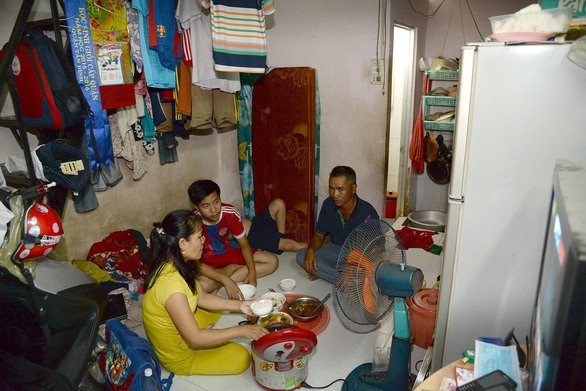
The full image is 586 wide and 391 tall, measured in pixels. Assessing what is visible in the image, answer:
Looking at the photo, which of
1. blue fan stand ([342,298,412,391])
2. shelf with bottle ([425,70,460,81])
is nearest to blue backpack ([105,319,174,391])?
blue fan stand ([342,298,412,391])

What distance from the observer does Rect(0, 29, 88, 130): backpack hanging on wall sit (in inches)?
85.8

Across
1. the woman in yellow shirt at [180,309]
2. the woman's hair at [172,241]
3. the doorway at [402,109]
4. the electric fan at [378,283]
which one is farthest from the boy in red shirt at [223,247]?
the doorway at [402,109]

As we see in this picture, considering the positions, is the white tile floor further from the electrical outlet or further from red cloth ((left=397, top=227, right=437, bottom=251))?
the electrical outlet

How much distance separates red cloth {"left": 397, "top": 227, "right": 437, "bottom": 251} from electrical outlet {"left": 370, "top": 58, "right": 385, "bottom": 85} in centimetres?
144

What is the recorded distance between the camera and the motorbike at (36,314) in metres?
1.48

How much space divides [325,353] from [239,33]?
237 centimetres

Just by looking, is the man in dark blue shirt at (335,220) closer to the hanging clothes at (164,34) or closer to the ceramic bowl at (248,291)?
the ceramic bowl at (248,291)

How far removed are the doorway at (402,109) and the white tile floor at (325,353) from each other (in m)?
1.71

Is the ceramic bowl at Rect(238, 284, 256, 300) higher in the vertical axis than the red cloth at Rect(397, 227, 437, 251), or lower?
lower

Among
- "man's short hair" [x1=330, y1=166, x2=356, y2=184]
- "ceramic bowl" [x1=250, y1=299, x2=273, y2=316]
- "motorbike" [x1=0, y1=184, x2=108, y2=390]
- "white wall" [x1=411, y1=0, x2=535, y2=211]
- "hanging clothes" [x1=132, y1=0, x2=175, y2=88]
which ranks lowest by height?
"ceramic bowl" [x1=250, y1=299, x2=273, y2=316]

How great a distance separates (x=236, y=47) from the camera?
3.13 m

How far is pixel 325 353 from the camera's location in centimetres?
240

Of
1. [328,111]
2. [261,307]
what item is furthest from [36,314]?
[328,111]

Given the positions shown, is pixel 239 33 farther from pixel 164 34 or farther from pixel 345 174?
pixel 345 174
